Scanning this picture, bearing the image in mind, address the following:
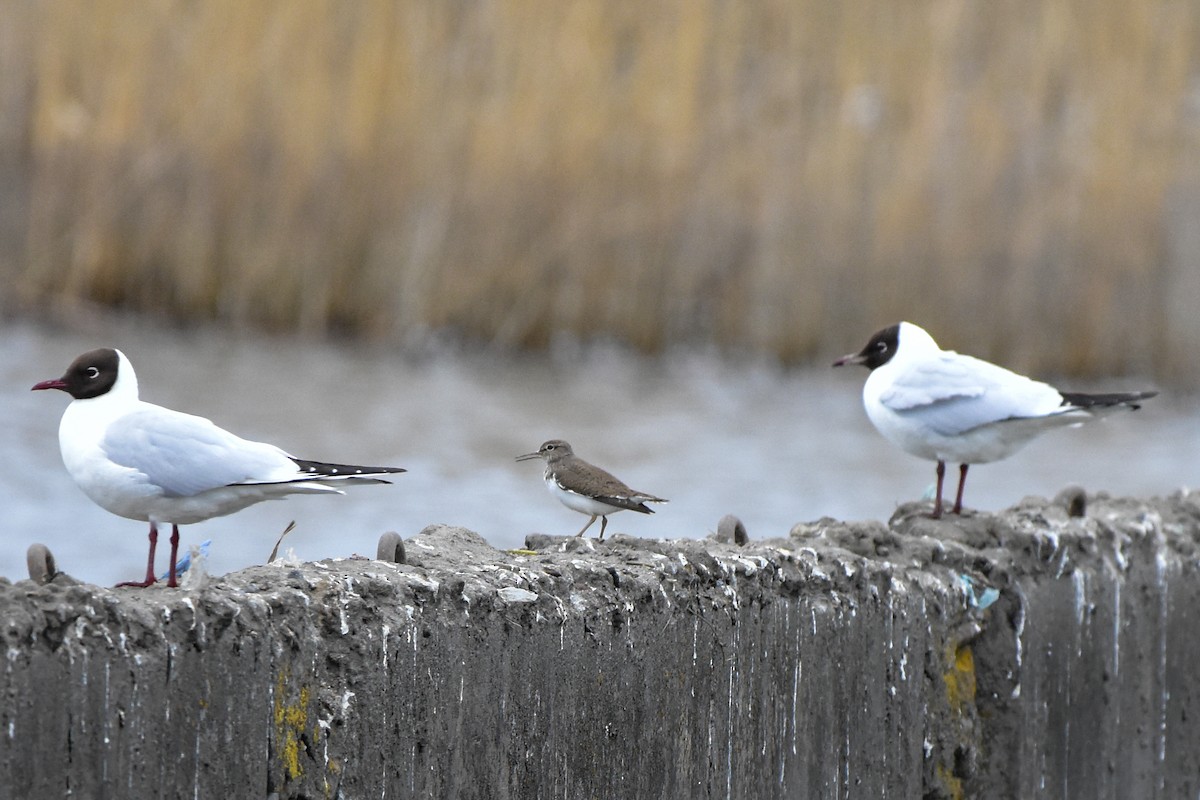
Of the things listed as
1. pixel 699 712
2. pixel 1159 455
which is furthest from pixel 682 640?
pixel 1159 455

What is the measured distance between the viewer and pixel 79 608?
2.30m

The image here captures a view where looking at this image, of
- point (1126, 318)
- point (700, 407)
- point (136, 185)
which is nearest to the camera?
point (136, 185)

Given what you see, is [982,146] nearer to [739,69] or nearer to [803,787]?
[739,69]

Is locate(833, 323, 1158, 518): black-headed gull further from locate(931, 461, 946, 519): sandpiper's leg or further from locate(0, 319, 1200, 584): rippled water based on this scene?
locate(0, 319, 1200, 584): rippled water

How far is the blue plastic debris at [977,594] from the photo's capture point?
3.75m

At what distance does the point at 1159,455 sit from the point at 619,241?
14.3ft

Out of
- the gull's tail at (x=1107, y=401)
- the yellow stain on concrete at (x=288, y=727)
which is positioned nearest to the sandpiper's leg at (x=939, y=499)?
the gull's tail at (x=1107, y=401)

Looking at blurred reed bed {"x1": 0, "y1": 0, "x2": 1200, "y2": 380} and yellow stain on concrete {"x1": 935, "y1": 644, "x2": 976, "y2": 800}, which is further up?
blurred reed bed {"x1": 0, "y1": 0, "x2": 1200, "y2": 380}

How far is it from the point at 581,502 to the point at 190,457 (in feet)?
4.98

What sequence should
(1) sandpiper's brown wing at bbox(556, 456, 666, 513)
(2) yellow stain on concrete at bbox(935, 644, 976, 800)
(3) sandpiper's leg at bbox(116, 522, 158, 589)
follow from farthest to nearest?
1. (1) sandpiper's brown wing at bbox(556, 456, 666, 513)
2. (2) yellow stain on concrete at bbox(935, 644, 976, 800)
3. (3) sandpiper's leg at bbox(116, 522, 158, 589)

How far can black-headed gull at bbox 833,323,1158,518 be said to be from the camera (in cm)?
460

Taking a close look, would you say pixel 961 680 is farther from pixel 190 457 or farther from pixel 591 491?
pixel 190 457

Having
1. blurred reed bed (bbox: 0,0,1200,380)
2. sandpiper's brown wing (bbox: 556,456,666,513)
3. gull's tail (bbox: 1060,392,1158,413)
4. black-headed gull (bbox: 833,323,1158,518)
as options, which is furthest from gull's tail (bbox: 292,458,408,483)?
blurred reed bed (bbox: 0,0,1200,380)

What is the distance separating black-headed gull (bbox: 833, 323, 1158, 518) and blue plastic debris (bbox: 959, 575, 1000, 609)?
2.43ft
